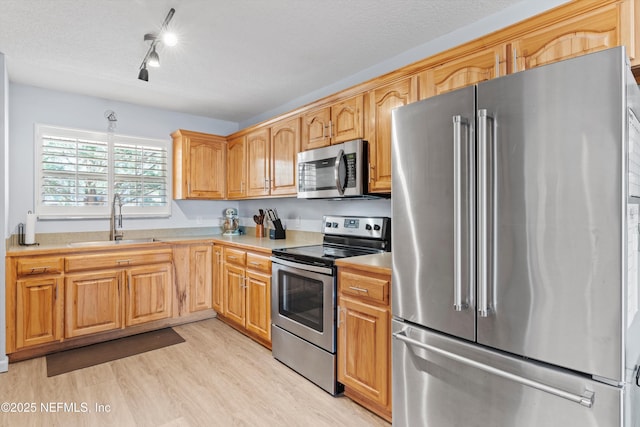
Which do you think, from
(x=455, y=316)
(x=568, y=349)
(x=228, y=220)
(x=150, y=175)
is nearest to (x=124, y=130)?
(x=150, y=175)

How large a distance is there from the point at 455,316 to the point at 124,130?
399 centimetres

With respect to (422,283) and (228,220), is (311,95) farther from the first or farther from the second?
(422,283)

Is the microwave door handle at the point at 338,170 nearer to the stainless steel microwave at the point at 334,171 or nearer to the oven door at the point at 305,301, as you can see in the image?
the stainless steel microwave at the point at 334,171

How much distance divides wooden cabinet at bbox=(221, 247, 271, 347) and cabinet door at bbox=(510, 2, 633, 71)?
2.30 m

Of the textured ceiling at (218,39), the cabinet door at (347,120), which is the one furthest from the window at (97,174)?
the cabinet door at (347,120)

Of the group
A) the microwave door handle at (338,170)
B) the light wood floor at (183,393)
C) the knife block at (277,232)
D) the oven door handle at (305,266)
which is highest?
the microwave door handle at (338,170)

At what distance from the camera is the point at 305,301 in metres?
2.55

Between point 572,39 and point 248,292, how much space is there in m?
2.93

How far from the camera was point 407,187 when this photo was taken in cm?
170

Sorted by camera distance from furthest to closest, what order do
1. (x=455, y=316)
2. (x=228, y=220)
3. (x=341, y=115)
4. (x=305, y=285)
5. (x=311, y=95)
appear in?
(x=228, y=220) → (x=311, y=95) → (x=341, y=115) → (x=305, y=285) → (x=455, y=316)

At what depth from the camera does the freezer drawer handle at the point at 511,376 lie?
1140 mm

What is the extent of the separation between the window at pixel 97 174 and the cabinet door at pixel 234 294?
1.32m

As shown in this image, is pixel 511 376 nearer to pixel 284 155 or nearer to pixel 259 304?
pixel 259 304

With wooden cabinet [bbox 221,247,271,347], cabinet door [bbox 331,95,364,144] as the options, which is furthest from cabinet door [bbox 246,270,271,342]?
cabinet door [bbox 331,95,364,144]
